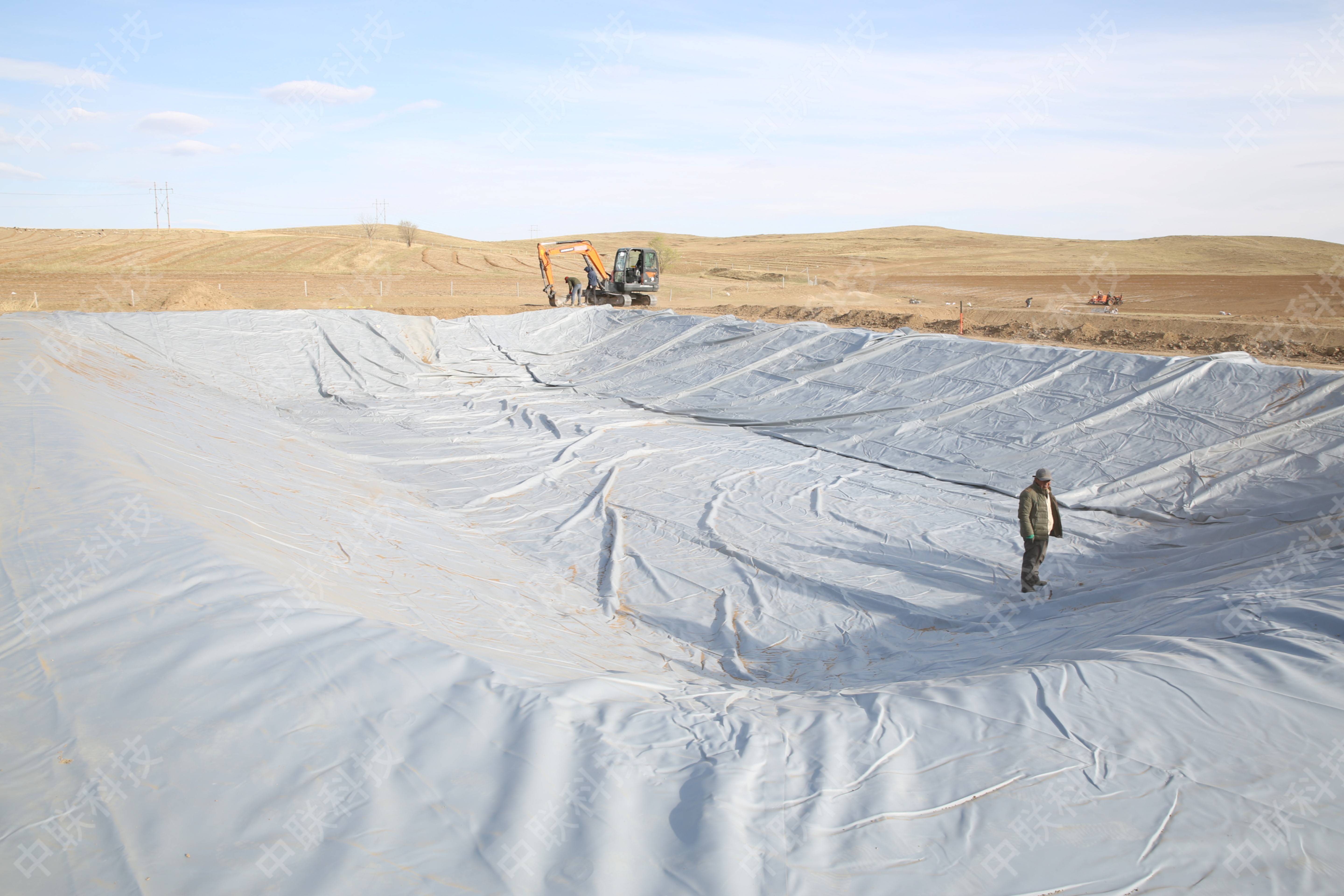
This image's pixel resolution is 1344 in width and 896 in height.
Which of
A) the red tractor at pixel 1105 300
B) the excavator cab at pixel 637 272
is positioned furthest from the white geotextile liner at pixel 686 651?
the red tractor at pixel 1105 300

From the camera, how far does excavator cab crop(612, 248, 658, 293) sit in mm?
23594

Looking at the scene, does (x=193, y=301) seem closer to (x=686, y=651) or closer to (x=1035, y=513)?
(x=686, y=651)

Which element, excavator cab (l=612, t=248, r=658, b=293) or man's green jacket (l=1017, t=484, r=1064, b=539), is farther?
excavator cab (l=612, t=248, r=658, b=293)

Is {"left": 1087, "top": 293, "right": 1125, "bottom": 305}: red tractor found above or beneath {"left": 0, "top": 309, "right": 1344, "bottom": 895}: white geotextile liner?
above

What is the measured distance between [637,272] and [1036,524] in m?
19.3

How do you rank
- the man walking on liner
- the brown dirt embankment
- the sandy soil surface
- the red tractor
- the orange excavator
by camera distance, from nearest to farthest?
the man walking on liner < the brown dirt embankment < the sandy soil surface < the orange excavator < the red tractor

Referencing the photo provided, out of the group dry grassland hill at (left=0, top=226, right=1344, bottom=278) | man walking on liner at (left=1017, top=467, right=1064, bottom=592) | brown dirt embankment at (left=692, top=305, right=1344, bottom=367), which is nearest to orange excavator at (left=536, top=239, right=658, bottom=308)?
brown dirt embankment at (left=692, top=305, right=1344, bottom=367)

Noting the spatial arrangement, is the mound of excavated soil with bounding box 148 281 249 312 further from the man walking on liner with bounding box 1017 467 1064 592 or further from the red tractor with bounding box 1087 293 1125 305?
the red tractor with bounding box 1087 293 1125 305

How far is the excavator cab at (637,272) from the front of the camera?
2359cm

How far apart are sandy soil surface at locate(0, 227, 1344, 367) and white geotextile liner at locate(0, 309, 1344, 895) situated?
10.4m

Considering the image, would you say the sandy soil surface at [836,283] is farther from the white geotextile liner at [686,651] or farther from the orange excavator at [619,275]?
the white geotextile liner at [686,651]

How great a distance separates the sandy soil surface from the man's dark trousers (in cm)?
1218

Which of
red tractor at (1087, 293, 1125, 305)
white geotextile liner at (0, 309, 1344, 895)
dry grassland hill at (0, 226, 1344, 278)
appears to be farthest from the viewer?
dry grassland hill at (0, 226, 1344, 278)

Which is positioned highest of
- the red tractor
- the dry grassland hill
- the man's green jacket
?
the dry grassland hill
